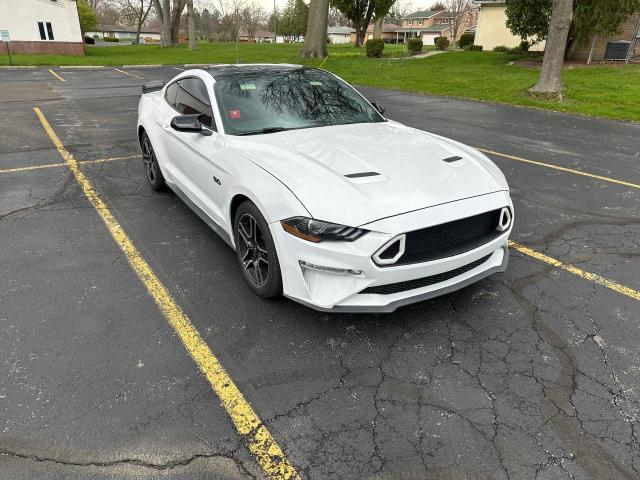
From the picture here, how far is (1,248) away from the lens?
4176mm

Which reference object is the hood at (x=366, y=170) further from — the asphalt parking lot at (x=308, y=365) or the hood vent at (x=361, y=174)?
the asphalt parking lot at (x=308, y=365)

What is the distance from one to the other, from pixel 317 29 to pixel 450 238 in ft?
86.0

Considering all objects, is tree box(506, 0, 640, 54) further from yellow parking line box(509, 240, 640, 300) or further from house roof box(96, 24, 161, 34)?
house roof box(96, 24, 161, 34)

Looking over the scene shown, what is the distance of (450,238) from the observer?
2.92 metres

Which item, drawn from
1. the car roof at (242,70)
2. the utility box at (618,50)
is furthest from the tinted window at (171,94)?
the utility box at (618,50)

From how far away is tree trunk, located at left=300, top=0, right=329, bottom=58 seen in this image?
1014 inches

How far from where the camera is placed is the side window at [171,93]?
16.2ft

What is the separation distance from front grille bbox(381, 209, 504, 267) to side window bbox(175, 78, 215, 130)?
210 cm

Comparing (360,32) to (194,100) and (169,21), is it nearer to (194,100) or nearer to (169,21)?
(169,21)

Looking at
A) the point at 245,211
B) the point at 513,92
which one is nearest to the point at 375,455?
the point at 245,211

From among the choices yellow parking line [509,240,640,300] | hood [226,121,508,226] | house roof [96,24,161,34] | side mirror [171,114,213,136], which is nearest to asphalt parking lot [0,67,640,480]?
yellow parking line [509,240,640,300]

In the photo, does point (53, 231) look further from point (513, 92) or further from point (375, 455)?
point (513, 92)

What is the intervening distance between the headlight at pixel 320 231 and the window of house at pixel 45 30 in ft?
146

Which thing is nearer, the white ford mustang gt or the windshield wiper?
the white ford mustang gt
